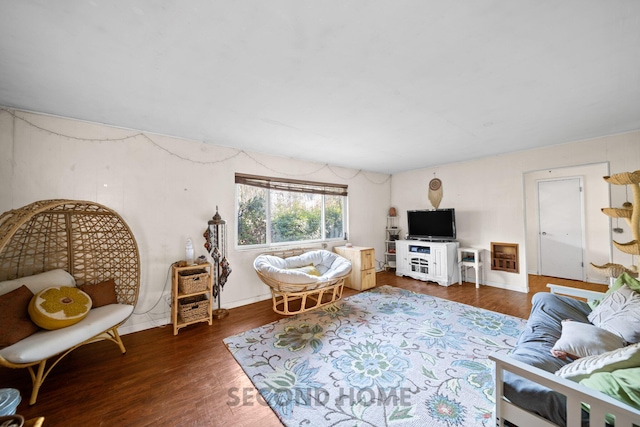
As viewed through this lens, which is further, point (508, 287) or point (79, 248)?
point (508, 287)

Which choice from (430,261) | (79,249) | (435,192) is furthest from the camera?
(435,192)

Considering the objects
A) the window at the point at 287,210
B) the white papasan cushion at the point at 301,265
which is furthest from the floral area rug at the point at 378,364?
the window at the point at 287,210

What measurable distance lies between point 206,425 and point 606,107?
4513mm

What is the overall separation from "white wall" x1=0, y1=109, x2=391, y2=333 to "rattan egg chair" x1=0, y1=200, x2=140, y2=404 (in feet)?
0.65

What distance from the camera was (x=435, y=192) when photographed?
16.8 ft

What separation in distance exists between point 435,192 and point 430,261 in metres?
1.54


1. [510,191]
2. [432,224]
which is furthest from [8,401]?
[510,191]

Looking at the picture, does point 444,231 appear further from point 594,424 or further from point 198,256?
point 198,256

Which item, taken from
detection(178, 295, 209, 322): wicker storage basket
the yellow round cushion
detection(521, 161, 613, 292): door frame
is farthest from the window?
detection(521, 161, 613, 292): door frame

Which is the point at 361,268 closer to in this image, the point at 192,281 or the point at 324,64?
the point at 192,281

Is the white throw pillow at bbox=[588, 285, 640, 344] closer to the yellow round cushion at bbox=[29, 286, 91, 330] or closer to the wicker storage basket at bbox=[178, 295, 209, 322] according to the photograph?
the wicker storage basket at bbox=[178, 295, 209, 322]

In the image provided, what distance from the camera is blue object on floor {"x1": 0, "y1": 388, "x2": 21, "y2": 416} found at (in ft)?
3.85

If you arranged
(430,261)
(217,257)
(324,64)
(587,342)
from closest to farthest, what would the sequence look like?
(587,342) → (324,64) → (217,257) → (430,261)

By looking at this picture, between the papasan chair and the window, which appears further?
the window
